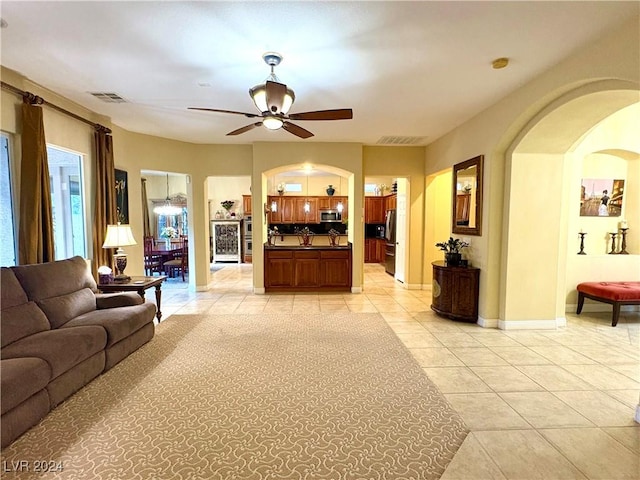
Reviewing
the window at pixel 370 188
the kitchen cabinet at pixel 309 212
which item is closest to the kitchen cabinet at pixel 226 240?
the kitchen cabinet at pixel 309 212

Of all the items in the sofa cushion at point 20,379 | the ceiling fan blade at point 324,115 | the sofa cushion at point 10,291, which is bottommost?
the sofa cushion at point 20,379

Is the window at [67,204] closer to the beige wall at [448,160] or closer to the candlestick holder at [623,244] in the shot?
the beige wall at [448,160]

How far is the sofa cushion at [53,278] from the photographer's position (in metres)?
2.92

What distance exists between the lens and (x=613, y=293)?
4371 mm

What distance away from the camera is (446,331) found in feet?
13.9

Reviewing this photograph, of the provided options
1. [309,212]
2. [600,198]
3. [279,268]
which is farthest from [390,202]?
[600,198]

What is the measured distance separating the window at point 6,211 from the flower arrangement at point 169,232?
239 inches

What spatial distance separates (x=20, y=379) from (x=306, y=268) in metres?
4.70

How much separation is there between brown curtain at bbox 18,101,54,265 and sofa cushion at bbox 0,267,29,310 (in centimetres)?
73

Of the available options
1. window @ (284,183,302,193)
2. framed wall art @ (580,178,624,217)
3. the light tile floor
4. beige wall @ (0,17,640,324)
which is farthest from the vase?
window @ (284,183,302,193)

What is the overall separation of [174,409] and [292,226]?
8513 mm

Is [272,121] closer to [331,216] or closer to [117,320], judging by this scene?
[117,320]

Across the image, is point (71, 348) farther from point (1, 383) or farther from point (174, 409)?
point (174, 409)

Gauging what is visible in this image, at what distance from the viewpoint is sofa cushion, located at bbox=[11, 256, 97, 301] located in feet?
9.57
